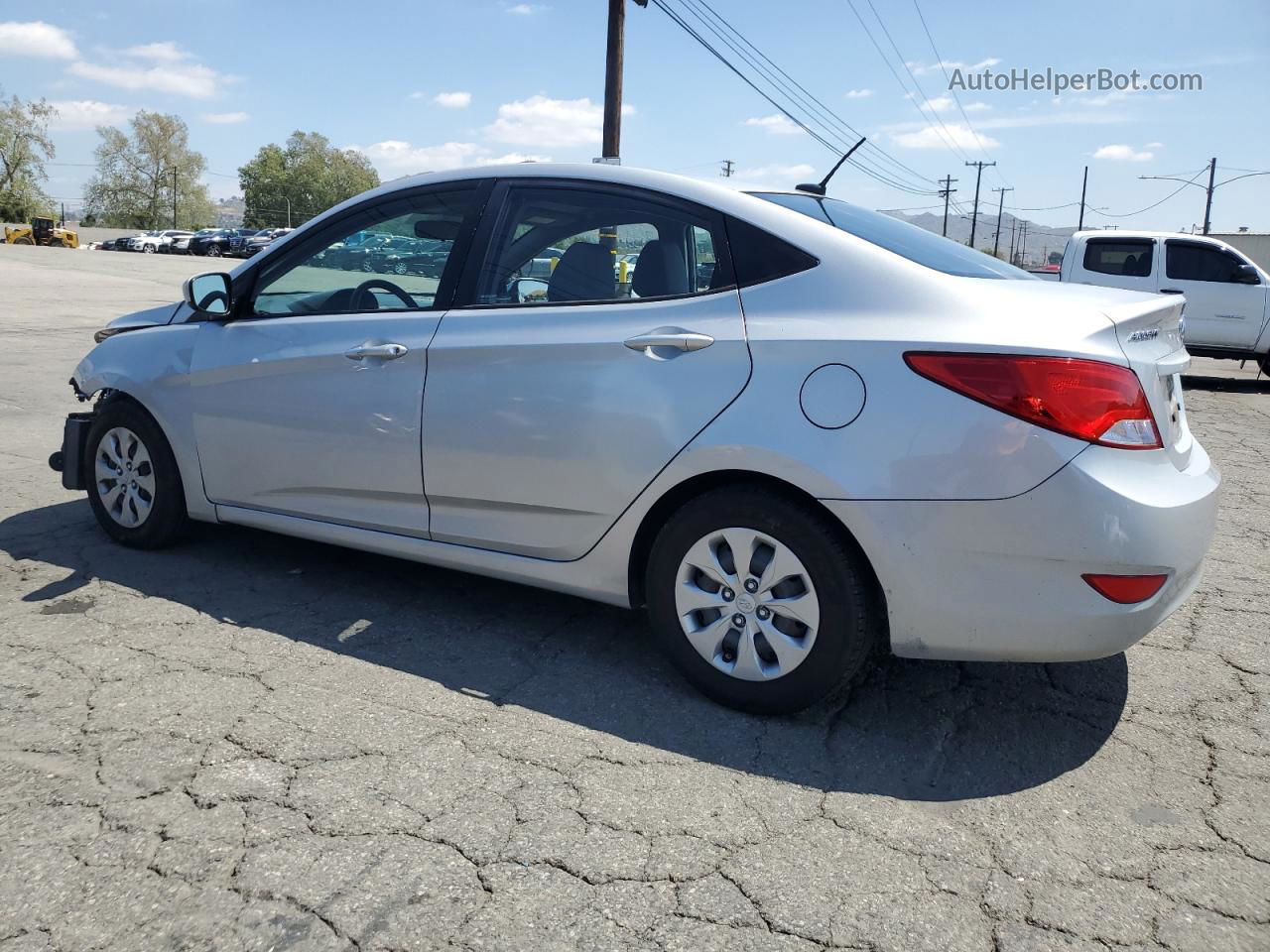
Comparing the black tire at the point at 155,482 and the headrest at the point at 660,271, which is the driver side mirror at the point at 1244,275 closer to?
the headrest at the point at 660,271

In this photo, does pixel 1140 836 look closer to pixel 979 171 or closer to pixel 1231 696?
pixel 1231 696

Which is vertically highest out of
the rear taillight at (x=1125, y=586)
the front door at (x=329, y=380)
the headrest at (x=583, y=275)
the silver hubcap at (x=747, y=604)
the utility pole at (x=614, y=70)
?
the utility pole at (x=614, y=70)

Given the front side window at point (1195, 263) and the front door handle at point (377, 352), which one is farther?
the front side window at point (1195, 263)

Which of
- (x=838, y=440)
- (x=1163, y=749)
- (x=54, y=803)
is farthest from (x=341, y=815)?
(x=1163, y=749)

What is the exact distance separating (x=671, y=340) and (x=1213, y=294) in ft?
47.2

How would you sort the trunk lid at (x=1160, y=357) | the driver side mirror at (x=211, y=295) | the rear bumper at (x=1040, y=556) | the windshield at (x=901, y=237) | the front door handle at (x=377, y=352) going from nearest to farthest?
the rear bumper at (x=1040, y=556), the trunk lid at (x=1160, y=357), the windshield at (x=901, y=237), the front door handle at (x=377, y=352), the driver side mirror at (x=211, y=295)

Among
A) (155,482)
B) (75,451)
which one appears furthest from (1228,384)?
(75,451)

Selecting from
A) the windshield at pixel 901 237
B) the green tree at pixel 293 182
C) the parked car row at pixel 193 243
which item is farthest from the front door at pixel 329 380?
the green tree at pixel 293 182

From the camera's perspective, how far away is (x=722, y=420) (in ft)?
10.0

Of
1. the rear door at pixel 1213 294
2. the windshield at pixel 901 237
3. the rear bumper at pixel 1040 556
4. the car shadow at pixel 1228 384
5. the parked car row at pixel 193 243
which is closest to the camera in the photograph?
the rear bumper at pixel 1040 556

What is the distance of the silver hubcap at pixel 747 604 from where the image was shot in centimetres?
300

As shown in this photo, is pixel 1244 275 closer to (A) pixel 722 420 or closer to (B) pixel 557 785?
(A) pixel 722 420

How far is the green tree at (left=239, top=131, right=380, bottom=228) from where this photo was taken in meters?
116

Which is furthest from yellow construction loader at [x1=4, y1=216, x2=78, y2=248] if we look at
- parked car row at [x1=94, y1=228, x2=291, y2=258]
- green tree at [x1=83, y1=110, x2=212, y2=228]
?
green tree at [x1=83, y1=110, x2=212, y2=228]
